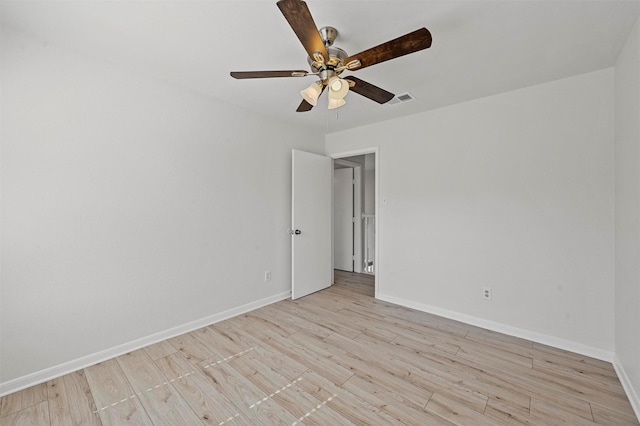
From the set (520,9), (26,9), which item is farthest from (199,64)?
(520,9)

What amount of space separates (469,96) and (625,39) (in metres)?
1.08

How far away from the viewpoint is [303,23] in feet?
4.28

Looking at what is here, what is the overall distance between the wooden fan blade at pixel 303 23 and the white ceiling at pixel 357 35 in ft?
0.84

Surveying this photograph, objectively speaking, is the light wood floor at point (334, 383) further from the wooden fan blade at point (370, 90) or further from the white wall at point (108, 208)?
the wooden fan blade at point (370, 90)

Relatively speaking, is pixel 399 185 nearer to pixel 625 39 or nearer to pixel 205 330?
pixel 625 39

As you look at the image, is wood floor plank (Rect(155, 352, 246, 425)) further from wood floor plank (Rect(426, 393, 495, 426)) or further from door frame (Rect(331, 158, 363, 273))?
door frame (Rect(331, 158, 363, 273))

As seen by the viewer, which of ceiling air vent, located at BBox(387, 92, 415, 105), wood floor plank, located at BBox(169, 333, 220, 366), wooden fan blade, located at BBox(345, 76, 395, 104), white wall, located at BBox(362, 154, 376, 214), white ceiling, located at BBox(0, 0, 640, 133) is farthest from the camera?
white wall, located at BBox(362, 154, 376, 214)

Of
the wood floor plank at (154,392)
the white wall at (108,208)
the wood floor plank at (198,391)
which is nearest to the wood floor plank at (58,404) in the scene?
the white wall at (108,208)

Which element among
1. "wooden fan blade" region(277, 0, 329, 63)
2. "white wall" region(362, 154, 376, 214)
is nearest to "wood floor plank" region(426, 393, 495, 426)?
"wooden fan blade" region(277, 0, 329, 63)

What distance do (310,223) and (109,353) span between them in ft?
8.04

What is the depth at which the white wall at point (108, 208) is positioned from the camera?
1.83 metres

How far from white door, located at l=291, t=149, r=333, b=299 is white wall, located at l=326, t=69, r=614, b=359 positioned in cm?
90

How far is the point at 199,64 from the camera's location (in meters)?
2.18

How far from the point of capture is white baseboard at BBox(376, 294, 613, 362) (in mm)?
2269
